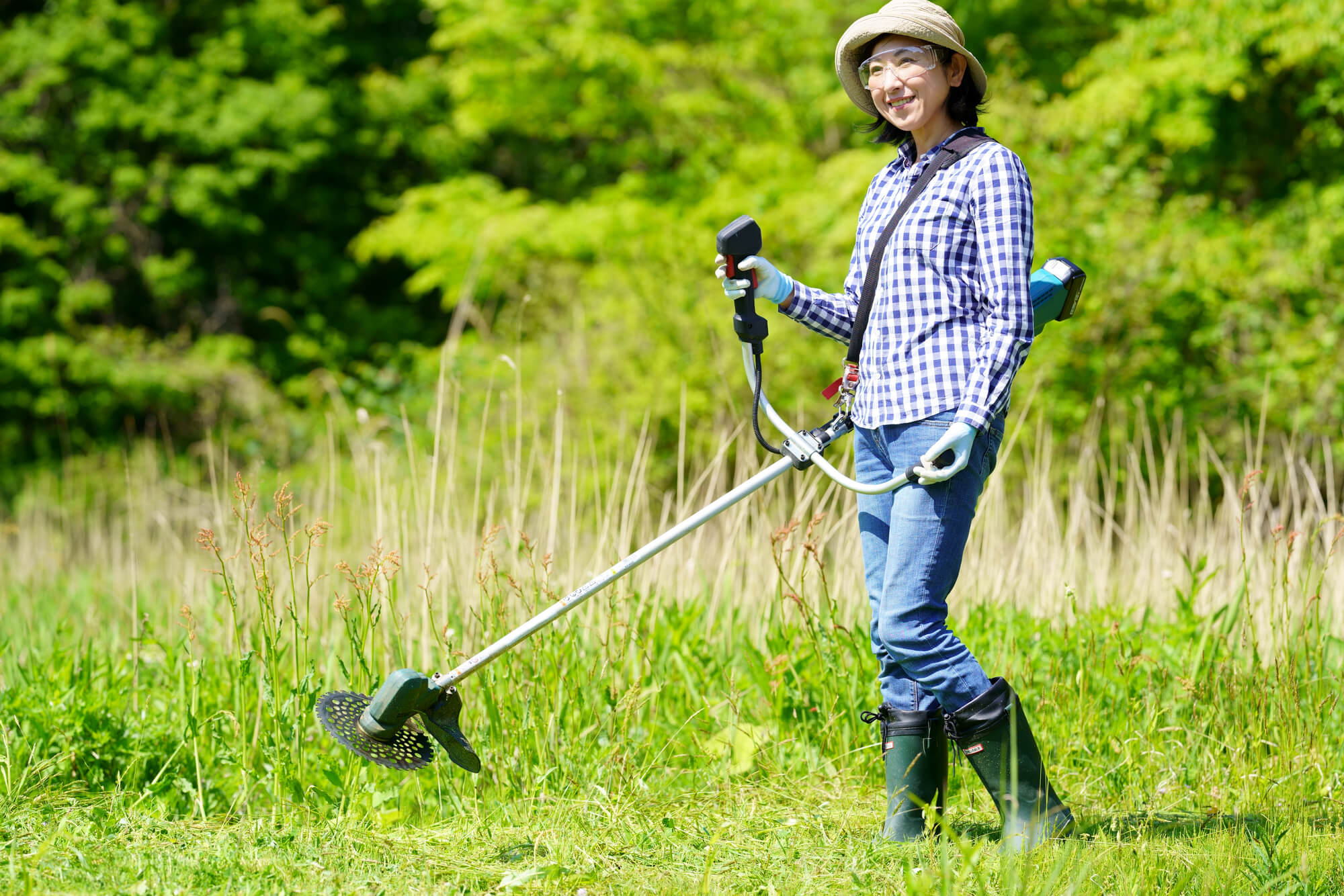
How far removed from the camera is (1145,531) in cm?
416

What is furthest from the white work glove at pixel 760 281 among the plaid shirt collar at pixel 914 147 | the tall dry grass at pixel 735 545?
the tall dry grass at pixel 735 545

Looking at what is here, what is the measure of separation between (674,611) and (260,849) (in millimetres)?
1408

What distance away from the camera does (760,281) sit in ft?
8.10

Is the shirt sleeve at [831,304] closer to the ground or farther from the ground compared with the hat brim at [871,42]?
closer to the ground

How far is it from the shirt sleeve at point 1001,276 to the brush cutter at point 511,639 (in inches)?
8.1

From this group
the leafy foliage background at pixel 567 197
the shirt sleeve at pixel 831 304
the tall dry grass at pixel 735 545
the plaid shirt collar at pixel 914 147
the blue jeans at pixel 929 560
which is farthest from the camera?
the leafy foliage background at pixel 567 197

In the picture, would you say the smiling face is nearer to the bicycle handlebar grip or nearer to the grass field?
the bicycle handlebar grip

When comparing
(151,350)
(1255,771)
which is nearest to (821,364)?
(1255,771)

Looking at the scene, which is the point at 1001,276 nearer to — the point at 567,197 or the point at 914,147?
the point at 914,147

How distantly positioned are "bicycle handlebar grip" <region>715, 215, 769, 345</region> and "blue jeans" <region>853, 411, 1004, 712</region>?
0.33 meters

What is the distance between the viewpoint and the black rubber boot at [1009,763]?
2.36 meters

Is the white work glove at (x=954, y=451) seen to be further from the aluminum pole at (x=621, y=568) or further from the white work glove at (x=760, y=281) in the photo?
the white work glove at (x=760, y=281)

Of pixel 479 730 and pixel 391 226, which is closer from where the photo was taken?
pixel 479 730

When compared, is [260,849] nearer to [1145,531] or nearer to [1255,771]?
[1255,771]
